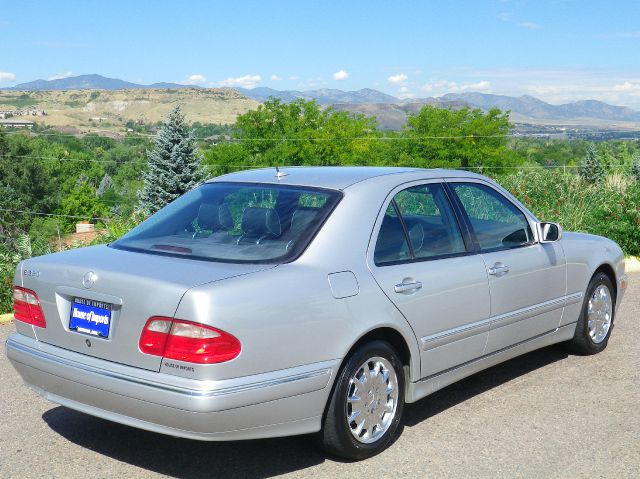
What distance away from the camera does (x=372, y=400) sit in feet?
15.1

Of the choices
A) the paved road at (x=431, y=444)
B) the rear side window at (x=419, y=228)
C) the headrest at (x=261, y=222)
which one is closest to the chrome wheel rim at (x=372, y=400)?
the paved road at (x=431, y=444)

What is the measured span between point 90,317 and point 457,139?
295 ft

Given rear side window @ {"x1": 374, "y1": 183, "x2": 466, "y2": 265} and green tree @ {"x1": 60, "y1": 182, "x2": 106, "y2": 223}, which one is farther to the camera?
green tree @ {"x1": 60, "y1": 182, "x2": 106, "y2": 223}

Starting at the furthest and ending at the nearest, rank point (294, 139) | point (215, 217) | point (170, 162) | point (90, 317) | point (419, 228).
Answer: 1. point (294, 139)
2. point (170, 162)
3. point (419, 228)
4. point (215, 217)
5. point (90, 317)

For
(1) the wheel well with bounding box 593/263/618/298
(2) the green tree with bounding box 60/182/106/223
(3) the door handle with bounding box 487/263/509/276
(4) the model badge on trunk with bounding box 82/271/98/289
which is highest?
(4) the model badge on trunk with bounding box 82/271/98/289

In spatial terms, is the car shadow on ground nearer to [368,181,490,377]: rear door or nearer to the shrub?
[368,181,490,377]: rear door

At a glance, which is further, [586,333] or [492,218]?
[586,333]

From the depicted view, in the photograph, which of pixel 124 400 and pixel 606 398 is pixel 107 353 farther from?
pixel 606 398

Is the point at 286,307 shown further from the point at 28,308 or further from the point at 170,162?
the point at 170,162

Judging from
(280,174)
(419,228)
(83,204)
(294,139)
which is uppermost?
(280,174)

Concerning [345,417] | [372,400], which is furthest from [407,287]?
[345,417]

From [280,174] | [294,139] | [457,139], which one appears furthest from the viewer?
[457,139]

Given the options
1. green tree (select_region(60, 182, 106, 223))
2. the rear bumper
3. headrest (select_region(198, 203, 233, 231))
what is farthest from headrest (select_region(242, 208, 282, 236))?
green tree (select_region(60, 182, 106, 223))

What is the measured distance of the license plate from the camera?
412cm
